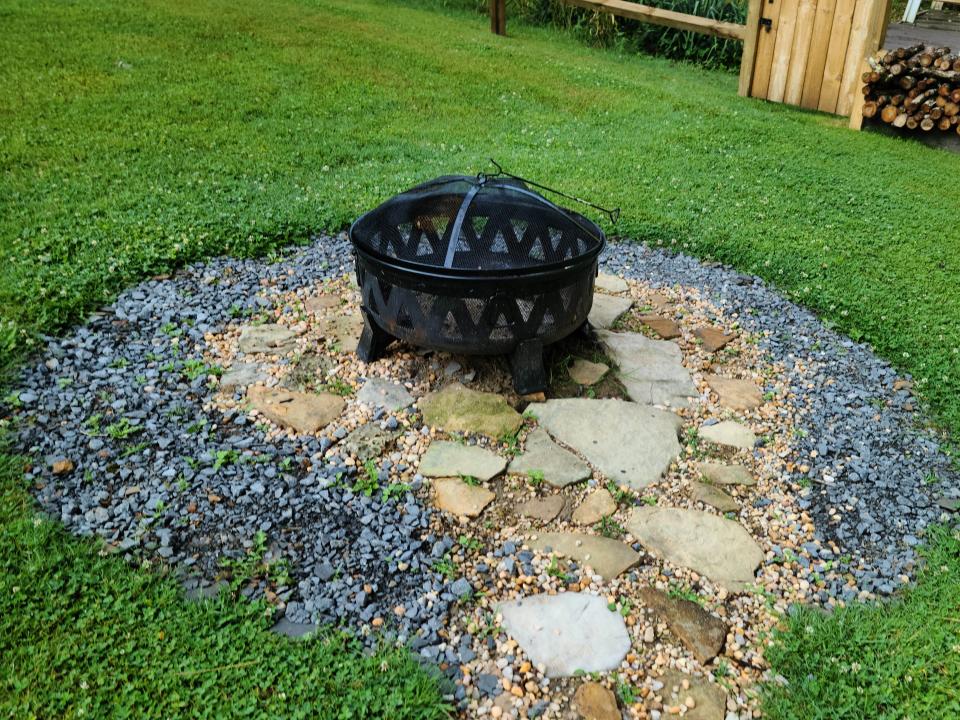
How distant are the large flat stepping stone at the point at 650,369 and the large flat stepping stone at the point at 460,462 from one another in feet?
3.00

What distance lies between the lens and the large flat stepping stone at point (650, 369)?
3.95 m

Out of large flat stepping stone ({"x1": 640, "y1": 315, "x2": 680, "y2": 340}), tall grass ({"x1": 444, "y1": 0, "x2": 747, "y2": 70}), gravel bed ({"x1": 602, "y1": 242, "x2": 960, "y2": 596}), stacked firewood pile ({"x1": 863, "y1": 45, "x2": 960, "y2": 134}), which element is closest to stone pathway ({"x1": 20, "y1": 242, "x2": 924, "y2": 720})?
gravel bed ({"x1": 602, "y1": 242, "x2": 960, "y2": 596})

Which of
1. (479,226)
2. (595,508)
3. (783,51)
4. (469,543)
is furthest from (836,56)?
(469,543)

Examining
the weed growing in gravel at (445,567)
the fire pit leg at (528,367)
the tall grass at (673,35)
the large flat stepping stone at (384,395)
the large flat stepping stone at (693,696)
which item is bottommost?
the large flat stepping stone at (693,696)

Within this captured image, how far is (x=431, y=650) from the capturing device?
101 inches

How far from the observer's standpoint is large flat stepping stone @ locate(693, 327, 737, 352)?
4.44m

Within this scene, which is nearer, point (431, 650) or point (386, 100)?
point (431, 650)

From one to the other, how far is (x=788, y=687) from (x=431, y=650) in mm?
1141

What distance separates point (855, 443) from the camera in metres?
3.62

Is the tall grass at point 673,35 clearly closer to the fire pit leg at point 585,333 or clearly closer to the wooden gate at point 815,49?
the wooden gate at point 815,49

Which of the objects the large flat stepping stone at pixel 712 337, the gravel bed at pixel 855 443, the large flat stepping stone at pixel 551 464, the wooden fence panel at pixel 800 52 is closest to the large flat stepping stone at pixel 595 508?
the large flat stepping stone at pixel 551 464

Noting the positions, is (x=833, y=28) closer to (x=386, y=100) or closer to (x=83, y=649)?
(x=386, y=100)

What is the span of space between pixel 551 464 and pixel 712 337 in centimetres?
163

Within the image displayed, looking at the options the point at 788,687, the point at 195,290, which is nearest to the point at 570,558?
the point at 788,687
